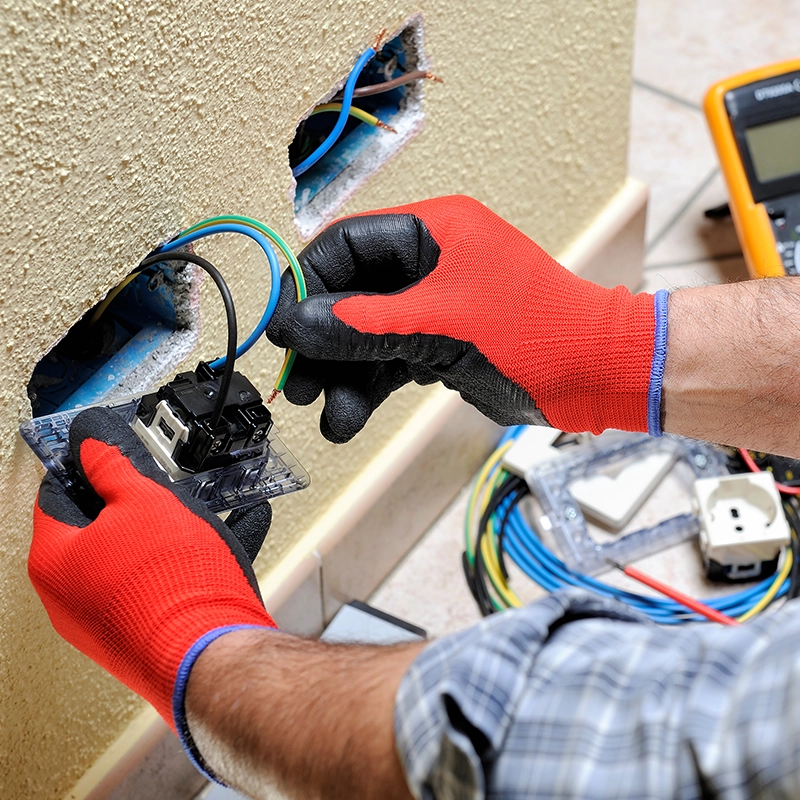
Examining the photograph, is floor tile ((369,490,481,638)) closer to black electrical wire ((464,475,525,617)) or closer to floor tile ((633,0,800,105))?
black electrical wire ((464,475,525,617))

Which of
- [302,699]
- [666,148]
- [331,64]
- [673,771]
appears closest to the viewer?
[673,771]

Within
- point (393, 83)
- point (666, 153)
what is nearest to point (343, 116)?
point (393, 83)

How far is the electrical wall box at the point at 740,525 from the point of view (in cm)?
102

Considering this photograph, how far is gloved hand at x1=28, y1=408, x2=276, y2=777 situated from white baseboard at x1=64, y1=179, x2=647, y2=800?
286 millimetres

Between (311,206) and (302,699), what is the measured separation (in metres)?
0.44

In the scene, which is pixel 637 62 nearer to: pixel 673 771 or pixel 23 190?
pixel 23 190

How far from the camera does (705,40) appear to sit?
1.69 metres

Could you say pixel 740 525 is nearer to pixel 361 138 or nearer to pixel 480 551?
pixel 480 551

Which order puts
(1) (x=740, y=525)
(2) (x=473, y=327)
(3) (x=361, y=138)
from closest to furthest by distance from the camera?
(2) (x=473, y=327)
(3) (x=361, y=138)
(1) (x=740, y=525)

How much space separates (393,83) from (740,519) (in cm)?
58

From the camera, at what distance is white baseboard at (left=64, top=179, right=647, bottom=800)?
0.88 metres

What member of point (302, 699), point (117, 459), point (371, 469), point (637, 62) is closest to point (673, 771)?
point (302, 699)

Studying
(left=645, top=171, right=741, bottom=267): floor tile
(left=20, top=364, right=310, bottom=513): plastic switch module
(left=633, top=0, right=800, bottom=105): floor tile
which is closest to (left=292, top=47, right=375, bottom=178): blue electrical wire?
(left=20, top=364, right=310, bottom=513): plastic switch module

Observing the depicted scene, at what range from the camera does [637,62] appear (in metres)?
1.66
